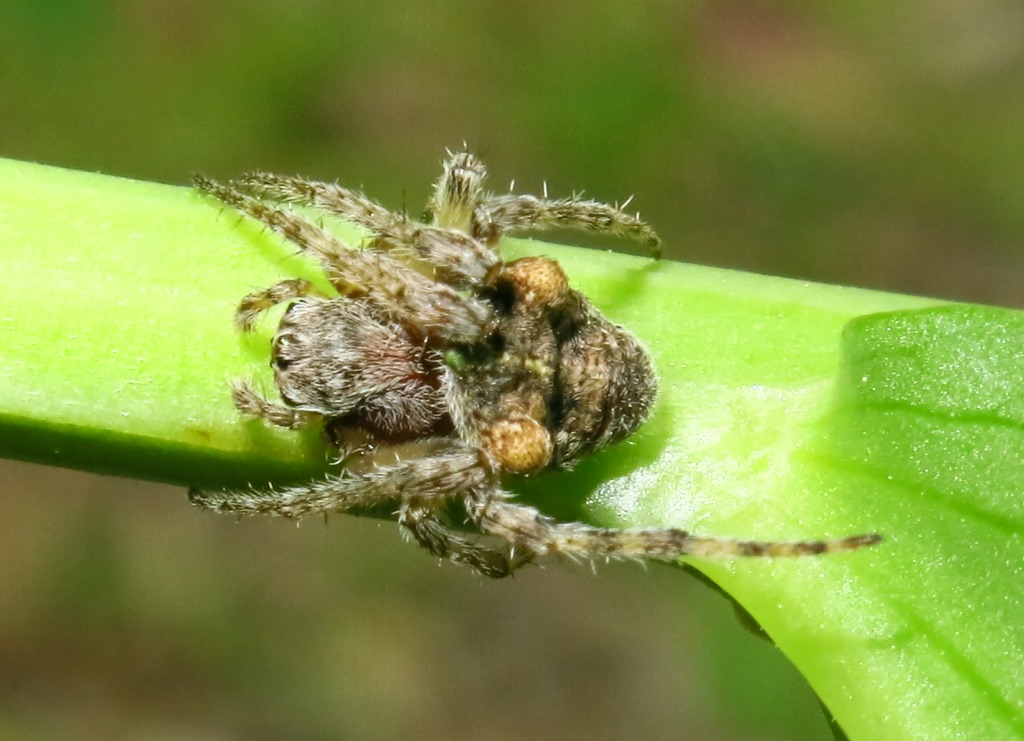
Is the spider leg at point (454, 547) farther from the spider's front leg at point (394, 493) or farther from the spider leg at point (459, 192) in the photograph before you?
the spider leg at point (459, 192)

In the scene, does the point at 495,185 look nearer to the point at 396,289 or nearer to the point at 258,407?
the point at 396,289

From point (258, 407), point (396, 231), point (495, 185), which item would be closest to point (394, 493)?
point (258, 407)

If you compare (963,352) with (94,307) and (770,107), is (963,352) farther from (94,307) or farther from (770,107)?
(770,107)

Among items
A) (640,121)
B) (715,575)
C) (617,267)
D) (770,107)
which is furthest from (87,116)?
(715,575)

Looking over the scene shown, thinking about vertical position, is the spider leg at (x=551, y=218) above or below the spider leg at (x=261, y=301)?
above

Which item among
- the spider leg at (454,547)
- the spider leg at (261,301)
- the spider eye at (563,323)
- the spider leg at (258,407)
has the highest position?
the spider eye at (563,323)

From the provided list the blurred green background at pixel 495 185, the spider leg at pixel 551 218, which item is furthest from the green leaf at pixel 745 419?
the blurred green background at pixel 495 185
